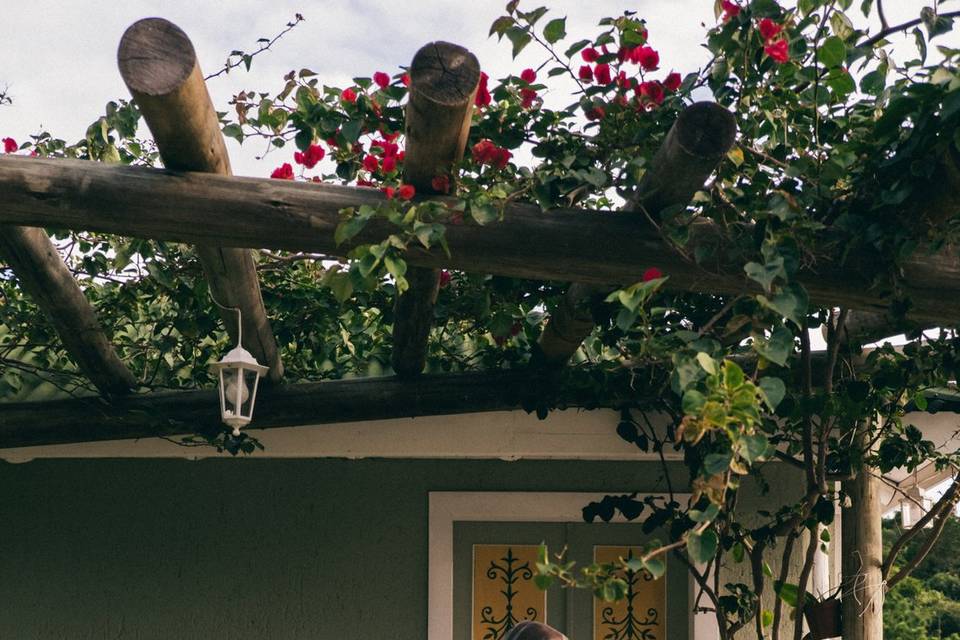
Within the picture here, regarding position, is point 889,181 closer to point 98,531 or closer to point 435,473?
point 435,473

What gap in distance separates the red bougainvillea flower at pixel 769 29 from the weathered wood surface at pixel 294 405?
6.35 ft

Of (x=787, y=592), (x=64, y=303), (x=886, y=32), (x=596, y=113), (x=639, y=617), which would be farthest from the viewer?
(x=639, y=617)

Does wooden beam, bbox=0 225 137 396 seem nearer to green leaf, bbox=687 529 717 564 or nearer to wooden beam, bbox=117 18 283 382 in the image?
wooden beam, bbox=117 18 283 382

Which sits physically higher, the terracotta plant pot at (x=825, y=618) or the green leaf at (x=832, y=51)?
the green leaf at (x=832, y=51)

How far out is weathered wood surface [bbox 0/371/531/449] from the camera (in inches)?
165

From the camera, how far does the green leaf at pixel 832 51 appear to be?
247 centimetres

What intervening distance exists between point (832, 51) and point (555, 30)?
2.10 ft

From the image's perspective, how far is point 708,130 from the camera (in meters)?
2.41

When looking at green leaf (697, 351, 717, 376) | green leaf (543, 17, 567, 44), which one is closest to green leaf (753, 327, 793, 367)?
green leaf (697, 351, 717, 376)

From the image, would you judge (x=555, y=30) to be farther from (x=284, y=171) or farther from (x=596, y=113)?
(x=284, y=171)

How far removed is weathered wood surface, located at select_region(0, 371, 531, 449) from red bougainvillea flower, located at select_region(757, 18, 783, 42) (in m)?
1.94

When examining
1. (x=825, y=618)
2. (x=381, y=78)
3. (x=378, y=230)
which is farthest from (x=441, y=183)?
(x=825, y=618)

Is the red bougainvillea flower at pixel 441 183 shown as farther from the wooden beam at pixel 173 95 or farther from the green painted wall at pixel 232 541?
the green painted wall at pixel 232 541

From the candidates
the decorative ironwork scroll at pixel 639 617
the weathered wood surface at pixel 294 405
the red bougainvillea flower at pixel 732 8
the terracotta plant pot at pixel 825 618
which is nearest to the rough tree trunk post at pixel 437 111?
the red bougainvillea flower at pixel 732 8
